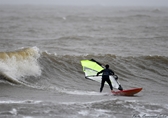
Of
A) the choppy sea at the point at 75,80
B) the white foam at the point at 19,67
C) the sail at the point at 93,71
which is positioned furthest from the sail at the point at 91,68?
the white foam at the point at 19,67

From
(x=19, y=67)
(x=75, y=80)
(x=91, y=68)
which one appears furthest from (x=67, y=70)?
(x=91, y=68)

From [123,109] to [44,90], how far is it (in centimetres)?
350

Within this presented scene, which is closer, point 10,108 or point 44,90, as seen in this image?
point 10,108

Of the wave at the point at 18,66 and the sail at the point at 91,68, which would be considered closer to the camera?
the sail at the point at 91,68

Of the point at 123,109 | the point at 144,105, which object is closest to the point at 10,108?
the point at 123,109

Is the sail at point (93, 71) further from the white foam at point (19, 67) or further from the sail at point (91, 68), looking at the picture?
the white foam at point (19, 67)

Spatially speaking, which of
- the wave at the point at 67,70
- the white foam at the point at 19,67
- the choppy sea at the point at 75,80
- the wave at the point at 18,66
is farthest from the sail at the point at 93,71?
the white foam at the point at 19,67

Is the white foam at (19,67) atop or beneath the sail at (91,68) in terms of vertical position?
beneath

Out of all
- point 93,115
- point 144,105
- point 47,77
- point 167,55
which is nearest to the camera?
point 93,115

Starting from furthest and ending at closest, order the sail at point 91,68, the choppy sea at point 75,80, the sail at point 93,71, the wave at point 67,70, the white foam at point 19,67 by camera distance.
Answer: the white foam at point 19,67
the wave at point 67,70
the sail at point 91,68
the sail at point 93,71
the choppy sea at point 75,80

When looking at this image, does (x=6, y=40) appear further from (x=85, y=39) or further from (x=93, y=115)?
(x=93, y=115)

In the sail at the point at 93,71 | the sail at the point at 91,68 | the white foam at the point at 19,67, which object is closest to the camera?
the sail at the point at 93,71

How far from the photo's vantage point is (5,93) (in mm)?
11906

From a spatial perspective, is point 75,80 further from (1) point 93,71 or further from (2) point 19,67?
(2) point 19,67
